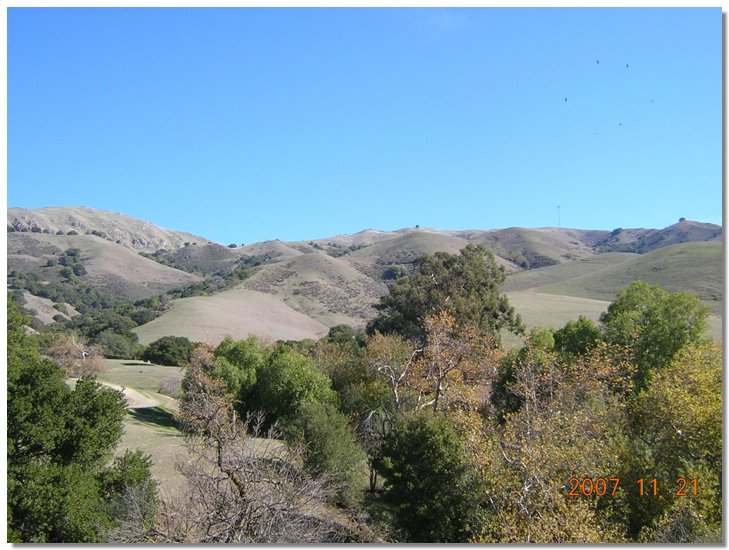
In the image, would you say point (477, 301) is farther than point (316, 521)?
Yes

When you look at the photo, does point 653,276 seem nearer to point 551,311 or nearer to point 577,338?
point 551,311

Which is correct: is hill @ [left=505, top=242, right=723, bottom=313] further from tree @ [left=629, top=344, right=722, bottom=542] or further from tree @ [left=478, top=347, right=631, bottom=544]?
tree @ [left=478, top=347, right=631, bottom=544]

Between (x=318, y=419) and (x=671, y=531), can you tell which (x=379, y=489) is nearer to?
(x=318, y=419)

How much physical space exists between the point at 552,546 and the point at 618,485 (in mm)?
6380

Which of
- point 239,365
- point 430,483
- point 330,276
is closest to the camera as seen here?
point 430,483

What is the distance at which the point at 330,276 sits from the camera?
401 ft

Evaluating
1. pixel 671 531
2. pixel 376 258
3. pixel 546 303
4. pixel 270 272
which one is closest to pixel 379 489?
pixel 671 531

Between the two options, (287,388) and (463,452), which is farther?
(287,388)

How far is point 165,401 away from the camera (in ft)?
128

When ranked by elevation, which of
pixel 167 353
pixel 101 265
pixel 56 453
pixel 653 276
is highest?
pixel 101 265

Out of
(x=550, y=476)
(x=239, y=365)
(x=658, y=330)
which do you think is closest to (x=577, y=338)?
(x=658, y=330)

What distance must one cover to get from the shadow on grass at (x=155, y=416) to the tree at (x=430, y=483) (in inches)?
647

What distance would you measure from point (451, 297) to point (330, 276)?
79570mm
